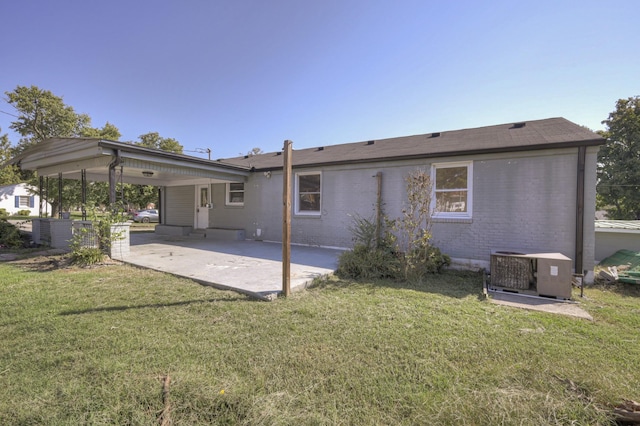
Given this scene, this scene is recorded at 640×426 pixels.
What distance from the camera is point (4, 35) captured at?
35.2ft

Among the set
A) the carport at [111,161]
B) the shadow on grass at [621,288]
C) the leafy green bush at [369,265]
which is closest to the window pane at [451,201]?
the leafy green bush at [369,265]

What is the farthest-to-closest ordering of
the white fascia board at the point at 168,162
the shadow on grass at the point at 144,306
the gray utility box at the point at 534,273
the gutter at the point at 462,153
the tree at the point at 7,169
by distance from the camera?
the tree at the point at 7,169 < the white fascia board at the point at 168,162 < the gutter at the point at 462,153 < the gray utility box at the point at 534,273 < the shadow on grass at the point at 144,306

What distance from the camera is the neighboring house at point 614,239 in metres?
8.51

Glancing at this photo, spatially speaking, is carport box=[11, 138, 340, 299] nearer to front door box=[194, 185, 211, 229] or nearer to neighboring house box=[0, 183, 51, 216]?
front door box=[194, 185, 211, 229]

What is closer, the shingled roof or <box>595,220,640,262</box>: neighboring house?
the shingled roof

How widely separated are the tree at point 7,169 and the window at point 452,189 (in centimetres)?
4082

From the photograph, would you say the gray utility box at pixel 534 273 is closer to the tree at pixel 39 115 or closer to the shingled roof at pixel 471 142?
the shingled roof at pixel 471 142

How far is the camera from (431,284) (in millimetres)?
5637

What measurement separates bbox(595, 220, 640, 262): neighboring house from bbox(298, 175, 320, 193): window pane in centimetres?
941

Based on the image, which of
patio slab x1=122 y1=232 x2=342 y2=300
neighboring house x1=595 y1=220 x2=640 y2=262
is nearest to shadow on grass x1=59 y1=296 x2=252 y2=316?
patio slab x1=122 y1=232 x2=342 y2=300

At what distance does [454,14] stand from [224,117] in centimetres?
1586

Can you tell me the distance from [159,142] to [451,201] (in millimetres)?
35275

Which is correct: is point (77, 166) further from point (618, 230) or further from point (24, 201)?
point (24, 201)

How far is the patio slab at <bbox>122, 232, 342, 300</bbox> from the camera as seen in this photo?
5.16 m
